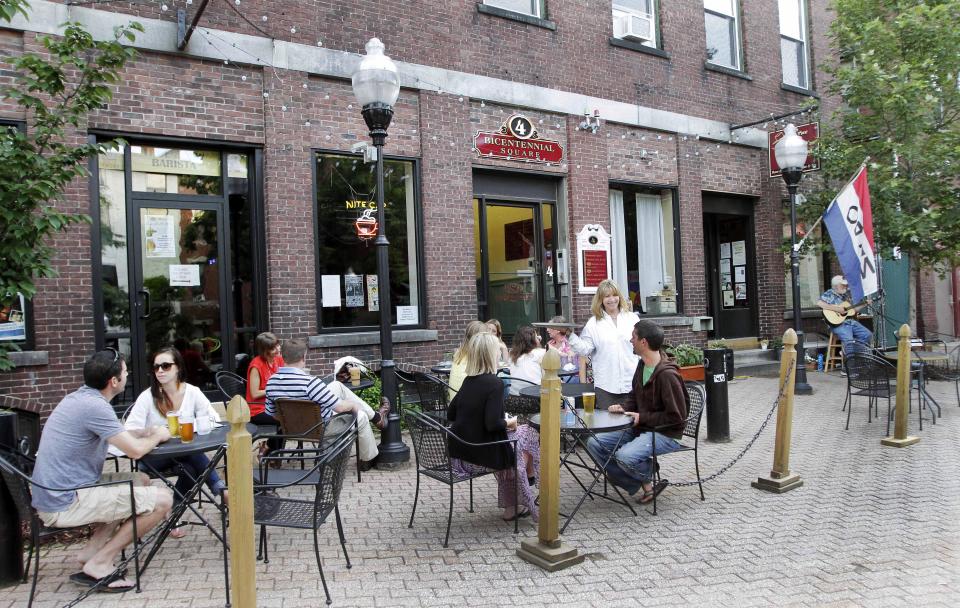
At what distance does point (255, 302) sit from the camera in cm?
826

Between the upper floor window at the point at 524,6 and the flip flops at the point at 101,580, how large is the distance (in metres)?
9.09

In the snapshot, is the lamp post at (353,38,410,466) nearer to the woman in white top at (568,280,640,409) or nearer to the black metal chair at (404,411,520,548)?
the black metal chair at (404,411,520,548)

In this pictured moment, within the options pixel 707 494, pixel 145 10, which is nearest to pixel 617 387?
pixel 707 494

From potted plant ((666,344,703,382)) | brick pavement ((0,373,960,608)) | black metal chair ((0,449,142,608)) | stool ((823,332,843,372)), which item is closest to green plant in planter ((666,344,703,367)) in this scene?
potted plant ((666,344,703,382))

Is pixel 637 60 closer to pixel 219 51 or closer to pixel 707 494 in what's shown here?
pixel 219 51

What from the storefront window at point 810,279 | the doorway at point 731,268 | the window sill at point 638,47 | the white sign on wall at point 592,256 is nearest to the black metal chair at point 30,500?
the white sign on wall at point 592,256

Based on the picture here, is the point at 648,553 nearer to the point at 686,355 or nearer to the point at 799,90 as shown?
the point at 686,355

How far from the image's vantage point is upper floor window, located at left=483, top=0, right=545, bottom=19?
34.0ft

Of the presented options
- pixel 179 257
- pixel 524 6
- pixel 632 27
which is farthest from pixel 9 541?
pixel 632 27

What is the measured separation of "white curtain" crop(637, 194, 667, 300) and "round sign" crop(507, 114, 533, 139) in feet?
9.17

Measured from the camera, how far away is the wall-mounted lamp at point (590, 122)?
35.5ft

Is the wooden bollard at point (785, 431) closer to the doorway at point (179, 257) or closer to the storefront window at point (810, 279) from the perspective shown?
the doorway at point (179, 257)

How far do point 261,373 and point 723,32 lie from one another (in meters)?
11.2

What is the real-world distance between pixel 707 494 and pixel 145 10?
25.1ft
